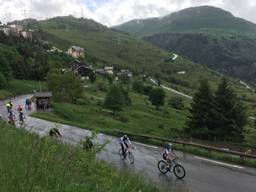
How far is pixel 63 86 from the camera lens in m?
87.9

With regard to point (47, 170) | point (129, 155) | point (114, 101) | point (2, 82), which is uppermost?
point (47, 170)

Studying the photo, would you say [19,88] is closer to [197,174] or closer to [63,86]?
[63,86]

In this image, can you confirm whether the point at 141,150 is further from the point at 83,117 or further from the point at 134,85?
the point at 134,85

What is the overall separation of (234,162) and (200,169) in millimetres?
3078

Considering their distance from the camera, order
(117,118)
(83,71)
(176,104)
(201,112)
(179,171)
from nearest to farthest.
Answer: (179,171), (201,112), (117,118), (176,104), (83,71)

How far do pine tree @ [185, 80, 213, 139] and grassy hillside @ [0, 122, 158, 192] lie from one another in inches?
2113

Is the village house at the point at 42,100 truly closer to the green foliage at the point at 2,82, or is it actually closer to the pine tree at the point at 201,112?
the pine tree at the point at 201,112

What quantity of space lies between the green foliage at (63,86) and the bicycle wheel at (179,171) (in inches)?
2585

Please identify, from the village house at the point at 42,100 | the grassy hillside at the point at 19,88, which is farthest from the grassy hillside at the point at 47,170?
the grassy hillside at the point at 19,88

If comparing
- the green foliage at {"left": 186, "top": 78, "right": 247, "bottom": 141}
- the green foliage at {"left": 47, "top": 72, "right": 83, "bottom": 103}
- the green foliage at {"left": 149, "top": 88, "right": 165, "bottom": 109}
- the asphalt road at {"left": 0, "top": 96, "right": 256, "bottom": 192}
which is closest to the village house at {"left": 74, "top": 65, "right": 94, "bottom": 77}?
the green foliage at {"left": 149, "top": 88, "right": 165, "bottom": 109}

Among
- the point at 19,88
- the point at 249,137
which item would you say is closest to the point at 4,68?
the point at 19,88

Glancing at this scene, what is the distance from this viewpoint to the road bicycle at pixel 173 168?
2183cm

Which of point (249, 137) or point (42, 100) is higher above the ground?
point (42, 100)

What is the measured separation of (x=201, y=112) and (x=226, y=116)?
11.9 ft
